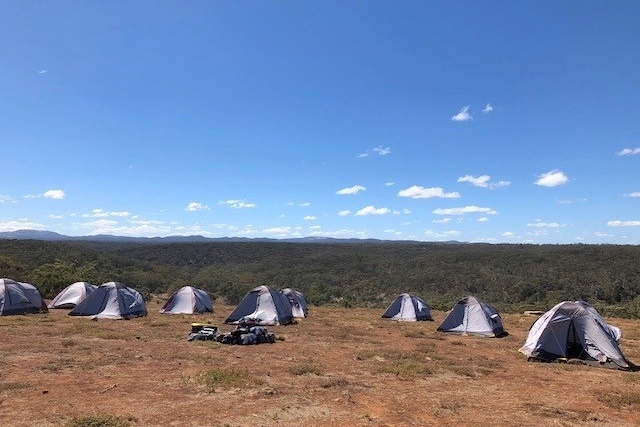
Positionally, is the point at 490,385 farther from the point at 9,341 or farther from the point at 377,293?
the point at 377,293

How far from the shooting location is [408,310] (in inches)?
955

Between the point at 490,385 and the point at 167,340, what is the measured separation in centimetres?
1038

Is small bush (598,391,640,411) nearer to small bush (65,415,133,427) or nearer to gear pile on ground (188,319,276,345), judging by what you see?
small bush (65,415,133,427)

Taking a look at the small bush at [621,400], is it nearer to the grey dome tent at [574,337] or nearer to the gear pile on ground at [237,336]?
the grey dome tent at [574,337]

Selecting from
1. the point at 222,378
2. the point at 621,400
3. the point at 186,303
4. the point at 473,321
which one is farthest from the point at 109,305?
the point at 621,400

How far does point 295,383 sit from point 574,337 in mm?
8903

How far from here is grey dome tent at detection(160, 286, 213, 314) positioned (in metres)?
24.2

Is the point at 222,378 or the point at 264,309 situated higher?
the point at 264,309

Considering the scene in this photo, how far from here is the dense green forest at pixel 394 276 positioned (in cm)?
3756

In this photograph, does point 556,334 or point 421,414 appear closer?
point 421,414

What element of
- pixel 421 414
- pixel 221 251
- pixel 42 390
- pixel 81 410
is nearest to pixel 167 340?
pixel 42 390

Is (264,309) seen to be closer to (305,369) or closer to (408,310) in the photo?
(408,310)

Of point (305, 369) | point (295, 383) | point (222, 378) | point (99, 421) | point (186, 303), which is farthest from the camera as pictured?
point (186, 303)

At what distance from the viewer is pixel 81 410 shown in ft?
27.3
